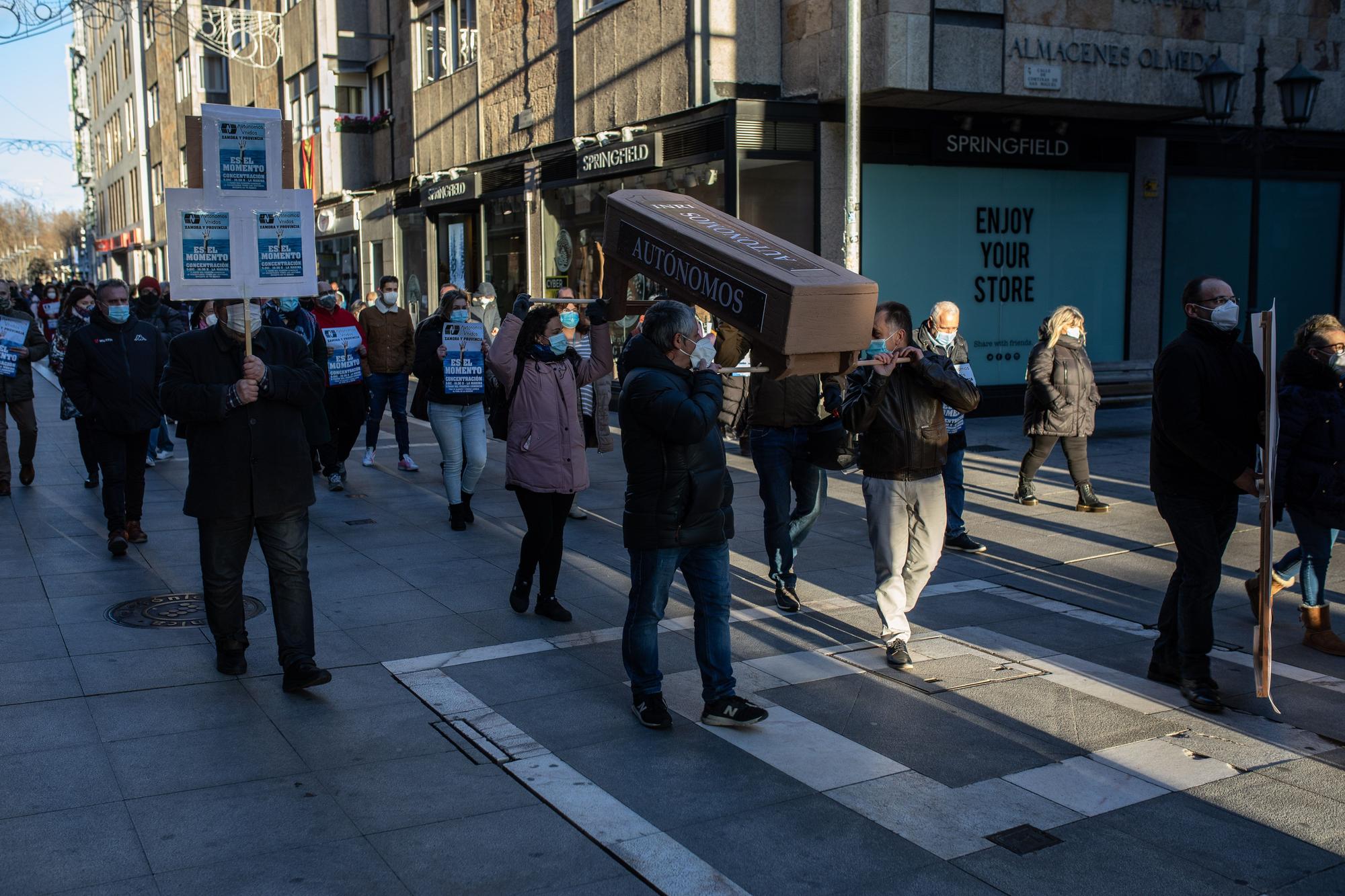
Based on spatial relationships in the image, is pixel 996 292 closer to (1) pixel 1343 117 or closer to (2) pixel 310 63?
(1) pixel 1343 117

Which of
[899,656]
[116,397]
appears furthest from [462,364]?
[899,656]

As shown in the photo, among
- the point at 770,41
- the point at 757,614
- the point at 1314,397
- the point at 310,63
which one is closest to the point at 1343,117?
the point at 770,41

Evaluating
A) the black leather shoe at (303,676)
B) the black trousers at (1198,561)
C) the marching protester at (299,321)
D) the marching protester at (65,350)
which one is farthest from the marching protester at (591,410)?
the black trousers at (1198,561)

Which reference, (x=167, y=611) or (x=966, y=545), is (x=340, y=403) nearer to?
(x=167, y=611)

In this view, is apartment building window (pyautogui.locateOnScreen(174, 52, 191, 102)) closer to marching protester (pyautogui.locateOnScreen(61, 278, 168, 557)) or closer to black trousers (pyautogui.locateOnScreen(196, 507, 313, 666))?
marching protester (pyautogui.locateOnScreen(61, 278, 168, 557))

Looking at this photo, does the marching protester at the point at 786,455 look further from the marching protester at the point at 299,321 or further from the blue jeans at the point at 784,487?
the marching protester at the point at 299,321

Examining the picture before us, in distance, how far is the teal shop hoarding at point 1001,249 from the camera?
16297mm

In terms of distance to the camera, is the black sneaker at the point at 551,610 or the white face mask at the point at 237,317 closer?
the white face mask at the point at 237,317

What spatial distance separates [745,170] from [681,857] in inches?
496

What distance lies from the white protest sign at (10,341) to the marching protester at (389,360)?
302cm

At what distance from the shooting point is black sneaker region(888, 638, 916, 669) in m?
6.08

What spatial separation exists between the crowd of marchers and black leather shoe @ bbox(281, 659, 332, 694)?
0.4 inches

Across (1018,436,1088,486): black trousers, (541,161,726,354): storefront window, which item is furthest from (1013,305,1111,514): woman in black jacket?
(541,161,726,354): storefront window

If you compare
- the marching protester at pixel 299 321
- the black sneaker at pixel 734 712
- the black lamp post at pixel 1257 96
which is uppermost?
the black lamp post at pixel 1257 96
